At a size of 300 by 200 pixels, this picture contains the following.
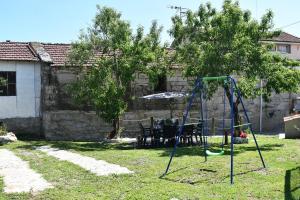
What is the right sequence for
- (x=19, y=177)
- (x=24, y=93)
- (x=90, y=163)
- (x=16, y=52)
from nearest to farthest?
1. (x=19, y=177)
2. (x=90, y=163)
3. (x=24, y=93)
4. (x=16, y=52)

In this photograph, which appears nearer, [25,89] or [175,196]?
[175,196]

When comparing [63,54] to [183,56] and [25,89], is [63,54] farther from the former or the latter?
[183,56]

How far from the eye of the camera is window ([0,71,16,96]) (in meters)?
19.0

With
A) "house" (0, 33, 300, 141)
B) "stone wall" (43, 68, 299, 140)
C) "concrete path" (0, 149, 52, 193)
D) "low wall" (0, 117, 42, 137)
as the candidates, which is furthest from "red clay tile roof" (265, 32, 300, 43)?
"concrete path" (0, 149, 52, 193)

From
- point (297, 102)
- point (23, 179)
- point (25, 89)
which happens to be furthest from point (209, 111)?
point (23, 179)

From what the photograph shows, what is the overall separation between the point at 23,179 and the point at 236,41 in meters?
8.48

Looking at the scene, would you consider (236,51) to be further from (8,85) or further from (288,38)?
(288,38)

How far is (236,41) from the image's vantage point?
45.9ft

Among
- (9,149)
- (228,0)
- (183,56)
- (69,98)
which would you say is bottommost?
(9,149)

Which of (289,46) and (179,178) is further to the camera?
(289,46)

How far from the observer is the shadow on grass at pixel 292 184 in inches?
284

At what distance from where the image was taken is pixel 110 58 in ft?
55.4

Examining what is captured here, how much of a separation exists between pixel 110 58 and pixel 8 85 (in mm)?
5447

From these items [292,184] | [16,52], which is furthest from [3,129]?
[292,184]
